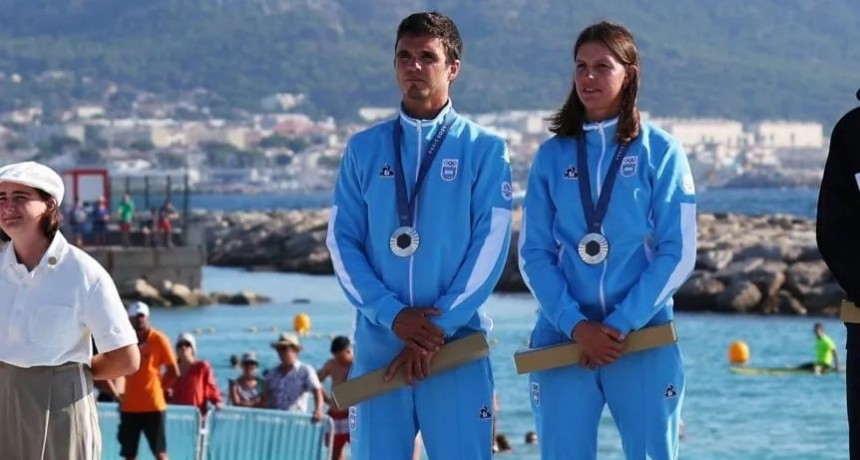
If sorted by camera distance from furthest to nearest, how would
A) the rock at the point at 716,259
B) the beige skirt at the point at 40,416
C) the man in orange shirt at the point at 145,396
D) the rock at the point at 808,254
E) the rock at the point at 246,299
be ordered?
the rock at the point at 246,299 < the rock at the point at 716,259 < the rock at the point at 808,254 < the man in orange shirt at the point at 145,396 < the beige skirt at the point at 40,416

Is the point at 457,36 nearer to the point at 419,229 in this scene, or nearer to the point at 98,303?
the point at 419,229

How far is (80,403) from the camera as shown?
6.23m

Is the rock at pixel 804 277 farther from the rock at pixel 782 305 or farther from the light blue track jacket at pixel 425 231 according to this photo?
the light blue track jacket at pixel 425 231

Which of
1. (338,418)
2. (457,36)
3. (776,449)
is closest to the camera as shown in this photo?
(457,36)

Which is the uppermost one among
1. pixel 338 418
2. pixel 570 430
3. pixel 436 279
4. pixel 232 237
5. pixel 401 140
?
pixel 401 140

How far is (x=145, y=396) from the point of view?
14297mm

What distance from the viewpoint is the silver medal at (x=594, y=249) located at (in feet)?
20.8

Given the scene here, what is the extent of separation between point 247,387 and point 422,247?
10.4m

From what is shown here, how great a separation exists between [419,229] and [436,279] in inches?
6.5

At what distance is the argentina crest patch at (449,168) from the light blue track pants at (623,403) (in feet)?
2.25

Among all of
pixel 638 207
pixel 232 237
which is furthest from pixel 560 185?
pixel 232 237

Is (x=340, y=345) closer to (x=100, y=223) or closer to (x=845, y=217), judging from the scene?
(x=845, y=217)

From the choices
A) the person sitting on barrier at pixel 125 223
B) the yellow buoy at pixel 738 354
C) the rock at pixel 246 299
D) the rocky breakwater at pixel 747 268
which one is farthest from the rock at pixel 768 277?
the person sitting on barrier at pixel 125 223

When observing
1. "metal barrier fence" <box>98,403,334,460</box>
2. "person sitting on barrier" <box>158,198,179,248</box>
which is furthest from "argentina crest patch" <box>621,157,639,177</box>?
"person sitting on barrier" <box>158,198,179,248</box>
